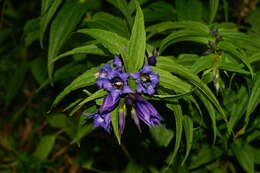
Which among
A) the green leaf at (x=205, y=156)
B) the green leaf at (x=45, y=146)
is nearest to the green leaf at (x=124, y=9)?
the green leaf at (x=205, y=156)

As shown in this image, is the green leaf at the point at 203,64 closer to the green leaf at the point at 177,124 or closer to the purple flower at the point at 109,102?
the green leaf at the point at 177,124

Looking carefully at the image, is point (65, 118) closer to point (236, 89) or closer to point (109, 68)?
point (236, 89)

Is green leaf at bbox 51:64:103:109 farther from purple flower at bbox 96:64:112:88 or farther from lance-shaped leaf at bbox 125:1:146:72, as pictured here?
lance-shaped leaf at bbox 125:1:146:72

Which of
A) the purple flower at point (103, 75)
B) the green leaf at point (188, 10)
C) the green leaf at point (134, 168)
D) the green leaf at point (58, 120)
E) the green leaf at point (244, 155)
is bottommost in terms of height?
the green leaf at point (58, 120)

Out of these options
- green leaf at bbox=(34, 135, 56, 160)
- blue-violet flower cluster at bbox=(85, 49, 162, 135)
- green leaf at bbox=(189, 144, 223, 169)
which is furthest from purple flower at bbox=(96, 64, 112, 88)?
green leaf at bbox=(34, 135, 56, 160)

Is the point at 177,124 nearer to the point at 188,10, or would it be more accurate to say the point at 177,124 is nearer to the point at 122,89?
the point at 122,89

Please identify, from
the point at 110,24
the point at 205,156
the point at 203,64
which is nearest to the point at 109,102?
the point at 203,64

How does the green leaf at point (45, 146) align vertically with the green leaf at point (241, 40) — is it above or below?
below

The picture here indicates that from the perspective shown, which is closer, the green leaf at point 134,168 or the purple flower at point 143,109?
the purple flower at point 143,109

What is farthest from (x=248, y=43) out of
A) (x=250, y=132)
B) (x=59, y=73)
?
(x=59, y=73)
